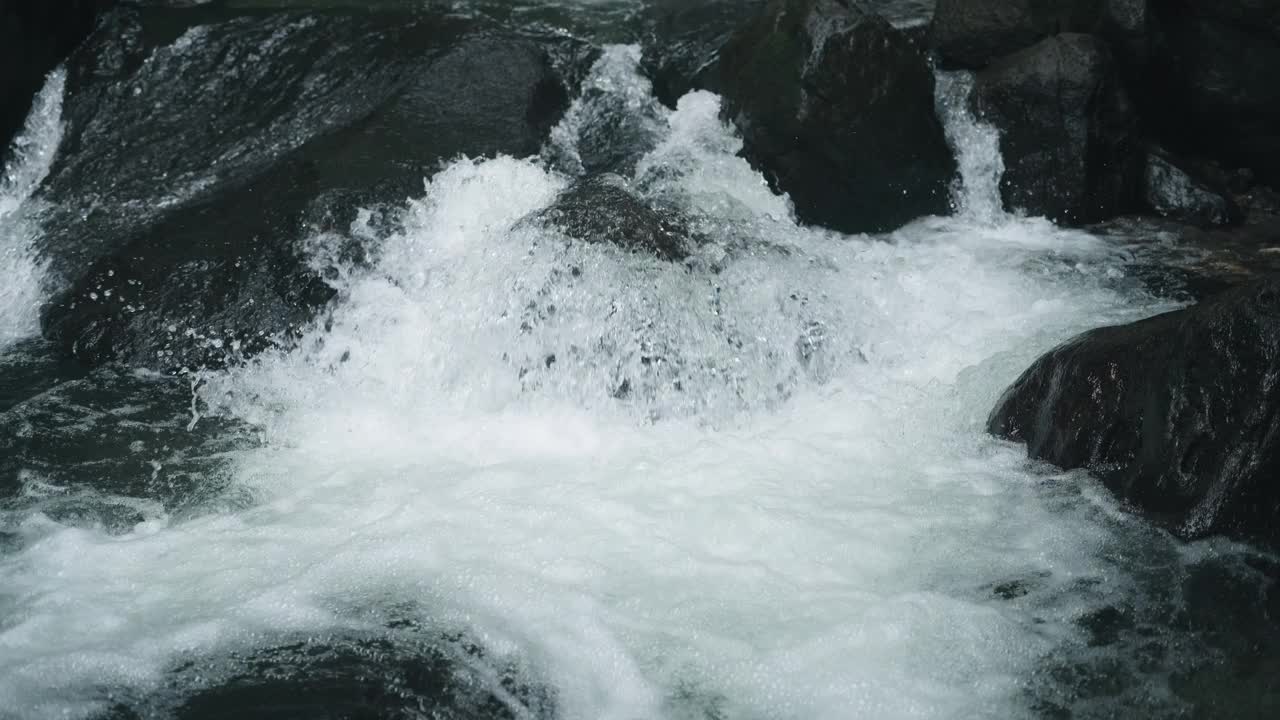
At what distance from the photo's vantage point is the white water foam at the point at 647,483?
9.95ft

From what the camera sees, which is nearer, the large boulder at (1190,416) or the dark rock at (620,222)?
the large boulder at (1190,416)

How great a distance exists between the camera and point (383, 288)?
5.41 m

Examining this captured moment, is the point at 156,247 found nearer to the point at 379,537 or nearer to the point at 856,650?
the point at 379,537

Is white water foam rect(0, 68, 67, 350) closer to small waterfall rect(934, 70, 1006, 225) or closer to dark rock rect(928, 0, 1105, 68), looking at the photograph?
small waterfall rect(934, 70, 1006, 225)

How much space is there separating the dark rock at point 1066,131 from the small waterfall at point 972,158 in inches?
2.5

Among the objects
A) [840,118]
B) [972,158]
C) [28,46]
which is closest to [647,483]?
[840,118]

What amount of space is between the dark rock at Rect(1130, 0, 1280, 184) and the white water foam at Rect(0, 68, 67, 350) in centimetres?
721

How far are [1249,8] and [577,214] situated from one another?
16.0 feet

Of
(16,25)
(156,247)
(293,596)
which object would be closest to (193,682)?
(293,596)

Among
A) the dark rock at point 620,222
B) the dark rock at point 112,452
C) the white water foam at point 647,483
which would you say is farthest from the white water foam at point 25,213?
the dark rock at point 620,222

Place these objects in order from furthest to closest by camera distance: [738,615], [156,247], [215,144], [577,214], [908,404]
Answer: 1. [215,144]
2. [156,247]
3. [577,214]
4. [908,404]
5. [738,615]

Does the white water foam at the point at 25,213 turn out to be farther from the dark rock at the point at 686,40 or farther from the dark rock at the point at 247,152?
the dark rock at the point at 686,40

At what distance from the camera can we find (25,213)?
619 centimetres

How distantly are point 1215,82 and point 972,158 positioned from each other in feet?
6.04
